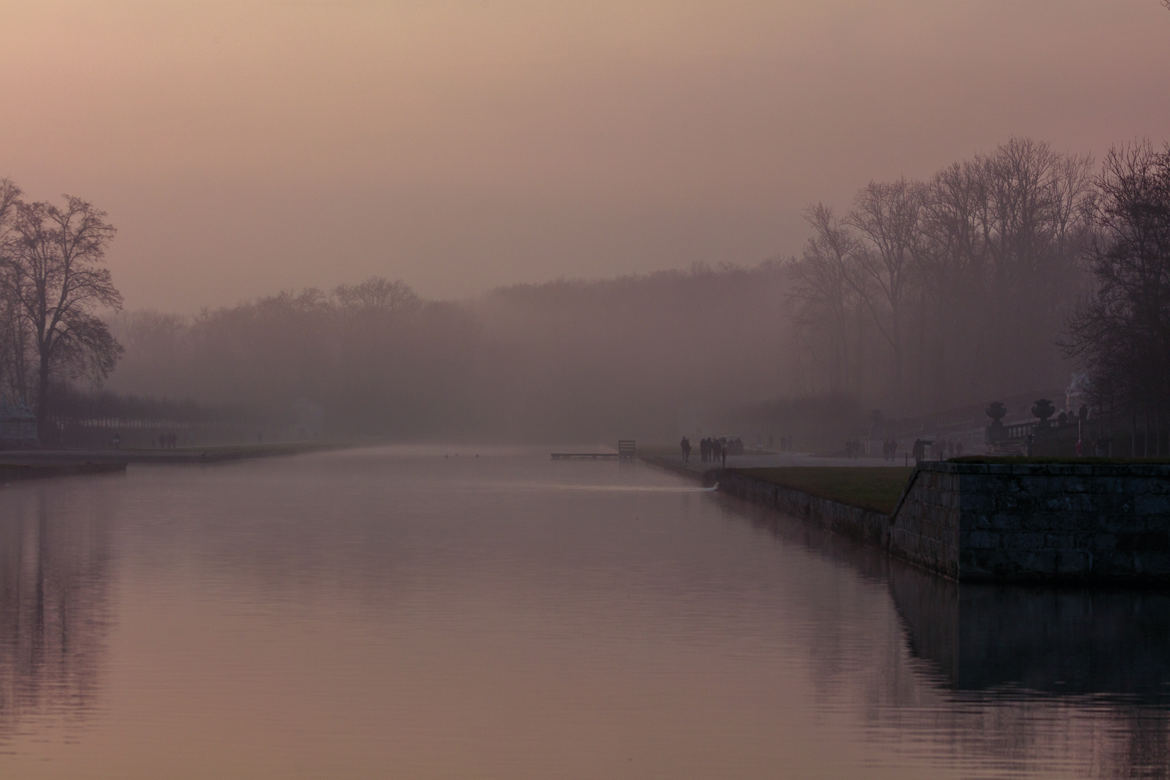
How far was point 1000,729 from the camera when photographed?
11.8 metres

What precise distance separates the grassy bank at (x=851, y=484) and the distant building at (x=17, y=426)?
52128 mm

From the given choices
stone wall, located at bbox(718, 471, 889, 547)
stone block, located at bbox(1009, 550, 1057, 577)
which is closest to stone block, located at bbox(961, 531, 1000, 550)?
stone block, located at bbox(1009, 550, 1057, 577)

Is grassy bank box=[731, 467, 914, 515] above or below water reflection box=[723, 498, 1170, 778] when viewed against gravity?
above

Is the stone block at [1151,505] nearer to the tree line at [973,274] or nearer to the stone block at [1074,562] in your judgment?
the stone block at [1074,562]

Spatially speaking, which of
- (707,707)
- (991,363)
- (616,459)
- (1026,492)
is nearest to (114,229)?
(616,459)

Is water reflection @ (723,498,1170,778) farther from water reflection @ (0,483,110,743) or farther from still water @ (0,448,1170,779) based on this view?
water reflection @ (0,483,110,743)

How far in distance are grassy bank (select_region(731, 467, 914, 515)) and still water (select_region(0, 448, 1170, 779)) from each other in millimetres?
4424

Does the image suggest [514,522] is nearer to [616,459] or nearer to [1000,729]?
[1000,729]

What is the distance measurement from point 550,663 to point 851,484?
2947 centimetres

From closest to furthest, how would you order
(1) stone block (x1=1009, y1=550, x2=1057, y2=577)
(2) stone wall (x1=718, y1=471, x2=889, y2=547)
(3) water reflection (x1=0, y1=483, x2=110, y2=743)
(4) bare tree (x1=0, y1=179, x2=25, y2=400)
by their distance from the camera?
(3) water reflection (x1=0, y1=483, x2=110, y2=743) → (1) stone block (x1=1009, y1=550, x2=1057, y2=577) → (2) stone wall (x1=718, y1=471, x2=889, y2=547) → (4) bare tree (x1=0, y1=179, x2=25, y2=400)

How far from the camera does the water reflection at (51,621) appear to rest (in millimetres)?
12422

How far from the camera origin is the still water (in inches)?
425

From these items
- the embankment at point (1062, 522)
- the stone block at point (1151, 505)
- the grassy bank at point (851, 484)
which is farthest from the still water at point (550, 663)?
the grassy bank at point (851, 484)

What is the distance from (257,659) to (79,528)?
18747mm
